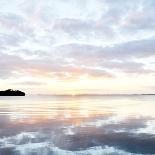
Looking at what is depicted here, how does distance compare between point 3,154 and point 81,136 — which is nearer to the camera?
point 3,154

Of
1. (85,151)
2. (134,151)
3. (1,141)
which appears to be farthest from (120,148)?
(1,141)

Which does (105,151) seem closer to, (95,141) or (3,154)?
(95,141)

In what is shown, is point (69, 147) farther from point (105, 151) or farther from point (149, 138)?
point (149, 138)

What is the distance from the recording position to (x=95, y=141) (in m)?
28.9

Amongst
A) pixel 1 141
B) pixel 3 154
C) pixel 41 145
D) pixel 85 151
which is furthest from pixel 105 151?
pixel 1 141

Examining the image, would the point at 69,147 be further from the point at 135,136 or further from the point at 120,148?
the point at 135,136

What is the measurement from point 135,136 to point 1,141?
1317 centimetres

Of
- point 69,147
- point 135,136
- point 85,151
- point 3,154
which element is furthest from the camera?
point 135,136

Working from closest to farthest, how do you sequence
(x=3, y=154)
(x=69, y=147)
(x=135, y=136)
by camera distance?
(x=3, y=154)
(x=69, y=147)
(x=135, y=136)

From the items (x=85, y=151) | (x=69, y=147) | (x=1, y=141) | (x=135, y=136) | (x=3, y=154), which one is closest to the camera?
(x=3, y=154)

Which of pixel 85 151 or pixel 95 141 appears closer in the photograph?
pixel 85 151

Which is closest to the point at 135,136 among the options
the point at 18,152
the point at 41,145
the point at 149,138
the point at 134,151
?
the point at 149,138

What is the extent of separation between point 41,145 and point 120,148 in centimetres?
667

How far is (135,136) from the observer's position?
3153 cm
